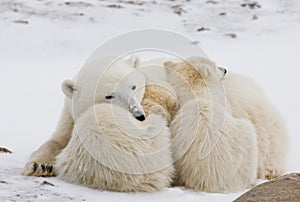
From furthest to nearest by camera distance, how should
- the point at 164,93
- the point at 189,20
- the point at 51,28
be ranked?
the point at 189,20 < the point at 51,28 < the point at 164,93

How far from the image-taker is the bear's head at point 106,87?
3832mm

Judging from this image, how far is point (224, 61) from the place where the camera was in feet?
25.9

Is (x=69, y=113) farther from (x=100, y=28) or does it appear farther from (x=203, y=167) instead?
(x=100, y=28)

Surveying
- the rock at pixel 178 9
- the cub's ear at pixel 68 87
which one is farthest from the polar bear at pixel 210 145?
the rock at pixel 178 9

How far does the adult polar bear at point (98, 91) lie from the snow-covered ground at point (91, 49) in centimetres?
16

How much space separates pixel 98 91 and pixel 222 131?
778 mm

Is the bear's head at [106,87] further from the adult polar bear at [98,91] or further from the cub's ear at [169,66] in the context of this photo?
the cub's ear at [169,66]

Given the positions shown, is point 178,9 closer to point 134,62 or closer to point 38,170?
point 134,62

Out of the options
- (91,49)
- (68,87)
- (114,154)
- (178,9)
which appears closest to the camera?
(114,154)

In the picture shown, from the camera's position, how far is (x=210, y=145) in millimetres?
3934

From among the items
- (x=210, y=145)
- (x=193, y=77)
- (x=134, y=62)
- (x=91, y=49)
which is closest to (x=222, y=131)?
(x=210, y=145)

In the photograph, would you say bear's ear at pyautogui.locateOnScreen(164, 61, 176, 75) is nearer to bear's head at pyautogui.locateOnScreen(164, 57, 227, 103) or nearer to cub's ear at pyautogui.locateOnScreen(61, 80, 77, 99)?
bear's head at pyautogui.locateOnScreen(164, 57, 227, 103)

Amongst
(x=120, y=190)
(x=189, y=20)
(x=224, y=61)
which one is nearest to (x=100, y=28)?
(x=189, y=20)

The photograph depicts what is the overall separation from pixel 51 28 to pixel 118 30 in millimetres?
942
